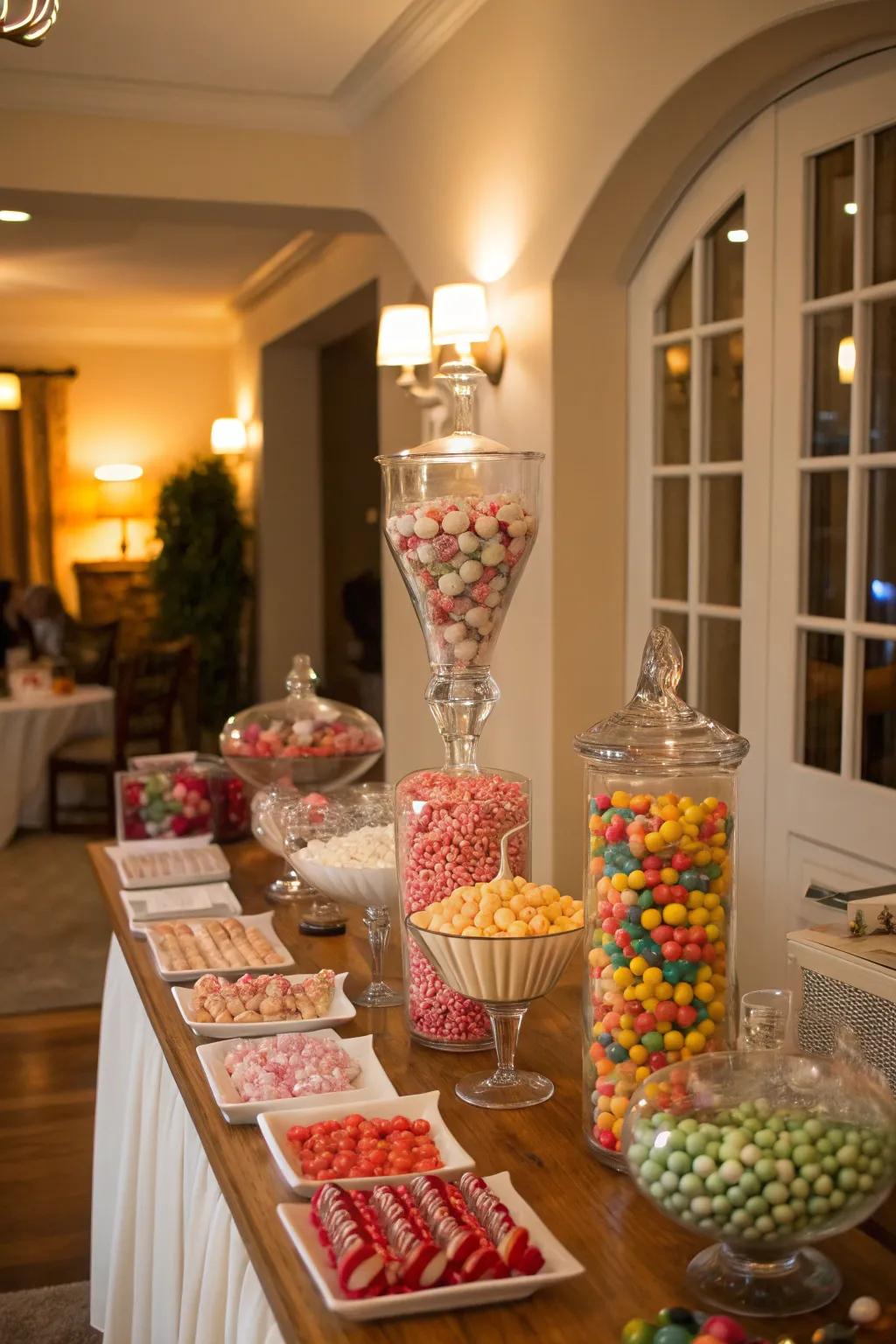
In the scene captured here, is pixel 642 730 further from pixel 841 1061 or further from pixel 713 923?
pixel 841 1061

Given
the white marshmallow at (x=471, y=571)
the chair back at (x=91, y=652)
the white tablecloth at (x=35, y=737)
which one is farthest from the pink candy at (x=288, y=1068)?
the chair back at (x=91, y=652)

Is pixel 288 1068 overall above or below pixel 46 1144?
above

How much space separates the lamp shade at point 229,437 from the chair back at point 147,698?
2.58 m

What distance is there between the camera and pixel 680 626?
3676 millimetres

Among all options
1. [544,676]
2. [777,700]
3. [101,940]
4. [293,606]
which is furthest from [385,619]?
[293,606]

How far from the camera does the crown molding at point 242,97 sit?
14.4ft

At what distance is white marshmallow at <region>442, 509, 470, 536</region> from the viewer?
5.86ft

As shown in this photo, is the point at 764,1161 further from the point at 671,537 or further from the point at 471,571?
the point at 671,537

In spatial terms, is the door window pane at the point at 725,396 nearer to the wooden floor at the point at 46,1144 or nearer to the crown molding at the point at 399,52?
the crown molding at the point at 399,52

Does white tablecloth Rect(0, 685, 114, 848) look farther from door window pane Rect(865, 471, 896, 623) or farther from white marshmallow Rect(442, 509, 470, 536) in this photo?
white marshmallow Rect(442, 509, 470, 536)

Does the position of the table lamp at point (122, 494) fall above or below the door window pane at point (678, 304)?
below

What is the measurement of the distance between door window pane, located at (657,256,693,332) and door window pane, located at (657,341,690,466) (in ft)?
0.19

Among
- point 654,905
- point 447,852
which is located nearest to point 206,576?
point 447,852

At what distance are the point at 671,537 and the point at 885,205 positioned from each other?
1124 mm
